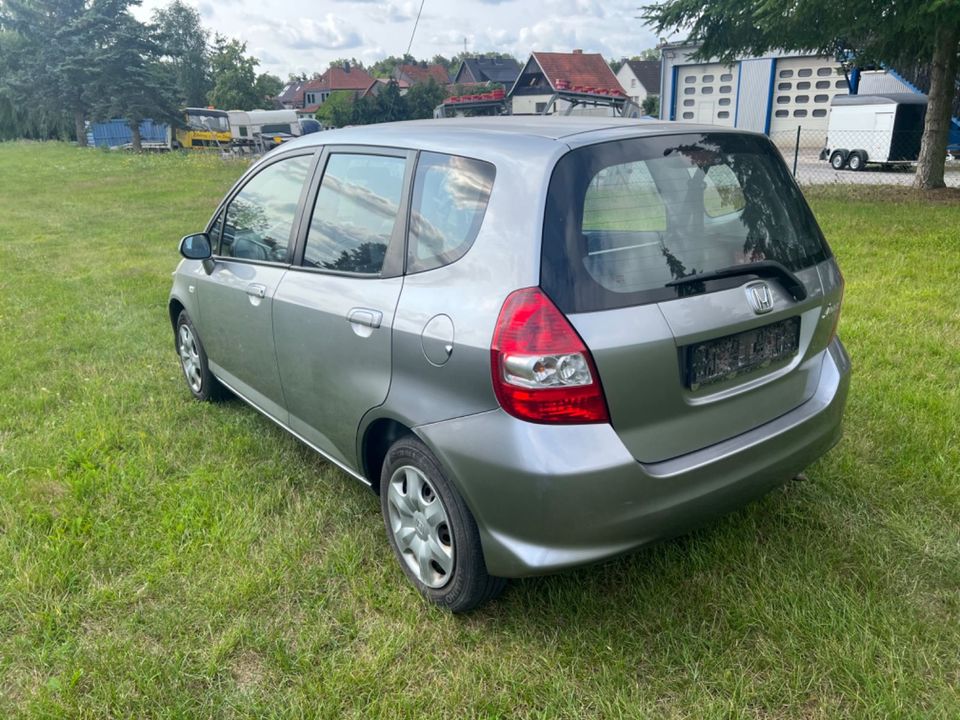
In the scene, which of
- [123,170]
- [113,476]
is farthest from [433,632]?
[123,170]

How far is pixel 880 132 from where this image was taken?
21.6 meters

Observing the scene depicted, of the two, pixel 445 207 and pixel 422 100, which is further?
pixel 422 100

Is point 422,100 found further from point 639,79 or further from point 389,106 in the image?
point 639,79

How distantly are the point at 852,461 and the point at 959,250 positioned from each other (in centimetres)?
563

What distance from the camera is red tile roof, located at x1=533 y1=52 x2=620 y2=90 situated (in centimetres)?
5504

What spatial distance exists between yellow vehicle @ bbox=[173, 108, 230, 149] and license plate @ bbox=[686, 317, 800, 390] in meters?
44.9

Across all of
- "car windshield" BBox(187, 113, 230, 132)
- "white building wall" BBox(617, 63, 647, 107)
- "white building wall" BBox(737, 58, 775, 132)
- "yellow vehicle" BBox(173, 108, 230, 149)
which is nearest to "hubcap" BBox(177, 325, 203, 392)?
"white building wall" BBox(737, 58, 775, 132)

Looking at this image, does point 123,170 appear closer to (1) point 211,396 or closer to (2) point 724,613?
(1) point 211,396

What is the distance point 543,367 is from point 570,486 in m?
0.36

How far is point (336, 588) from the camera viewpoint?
286cm

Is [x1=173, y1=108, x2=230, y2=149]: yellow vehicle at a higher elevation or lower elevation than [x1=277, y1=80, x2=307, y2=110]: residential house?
lower

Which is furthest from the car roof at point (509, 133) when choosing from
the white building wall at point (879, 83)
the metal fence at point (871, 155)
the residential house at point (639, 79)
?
the residential house at point (639, 79)

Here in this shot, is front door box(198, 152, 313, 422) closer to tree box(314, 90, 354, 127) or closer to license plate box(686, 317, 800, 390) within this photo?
license plate box(686, 317, 800, 390)

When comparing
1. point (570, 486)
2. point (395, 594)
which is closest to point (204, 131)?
point (395, 594)
